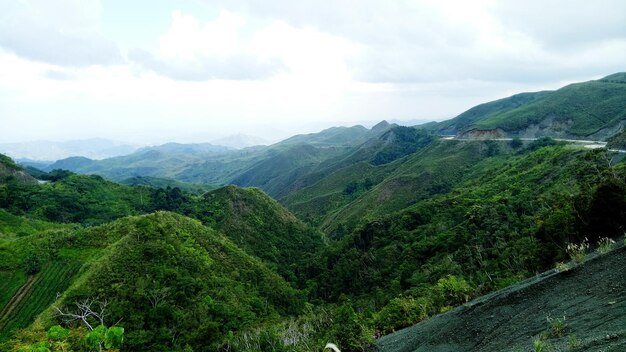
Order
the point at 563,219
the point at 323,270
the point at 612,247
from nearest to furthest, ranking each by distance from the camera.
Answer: the point at 612,247
the point at 563,219
the point at 323,270

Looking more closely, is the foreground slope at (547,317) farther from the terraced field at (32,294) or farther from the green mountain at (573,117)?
the green mountain at (573,117)

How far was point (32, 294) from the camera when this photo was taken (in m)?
37.8

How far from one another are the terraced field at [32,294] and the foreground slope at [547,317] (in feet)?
115

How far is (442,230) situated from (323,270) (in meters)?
21.3

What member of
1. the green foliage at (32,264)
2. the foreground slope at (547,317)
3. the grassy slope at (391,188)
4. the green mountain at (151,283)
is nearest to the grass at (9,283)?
the green mountain at (151,283)

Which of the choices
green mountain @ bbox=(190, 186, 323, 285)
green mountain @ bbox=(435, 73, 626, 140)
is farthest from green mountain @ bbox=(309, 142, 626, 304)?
green mountain @ bbox=(435, 73, 626, 140)

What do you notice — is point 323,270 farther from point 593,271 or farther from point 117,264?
point 593,271

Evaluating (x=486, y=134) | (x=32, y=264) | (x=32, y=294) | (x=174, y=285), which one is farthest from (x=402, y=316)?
(x=486, y=134)

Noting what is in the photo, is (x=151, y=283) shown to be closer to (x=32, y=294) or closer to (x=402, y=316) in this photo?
(x=32, y=294)

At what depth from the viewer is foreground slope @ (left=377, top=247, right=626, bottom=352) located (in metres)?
10.1

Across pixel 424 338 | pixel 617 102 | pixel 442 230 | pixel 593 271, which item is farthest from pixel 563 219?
pixel 617 102

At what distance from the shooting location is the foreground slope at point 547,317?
10.1 m

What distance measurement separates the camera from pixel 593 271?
14.0 metres

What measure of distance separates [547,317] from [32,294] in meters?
44.9
